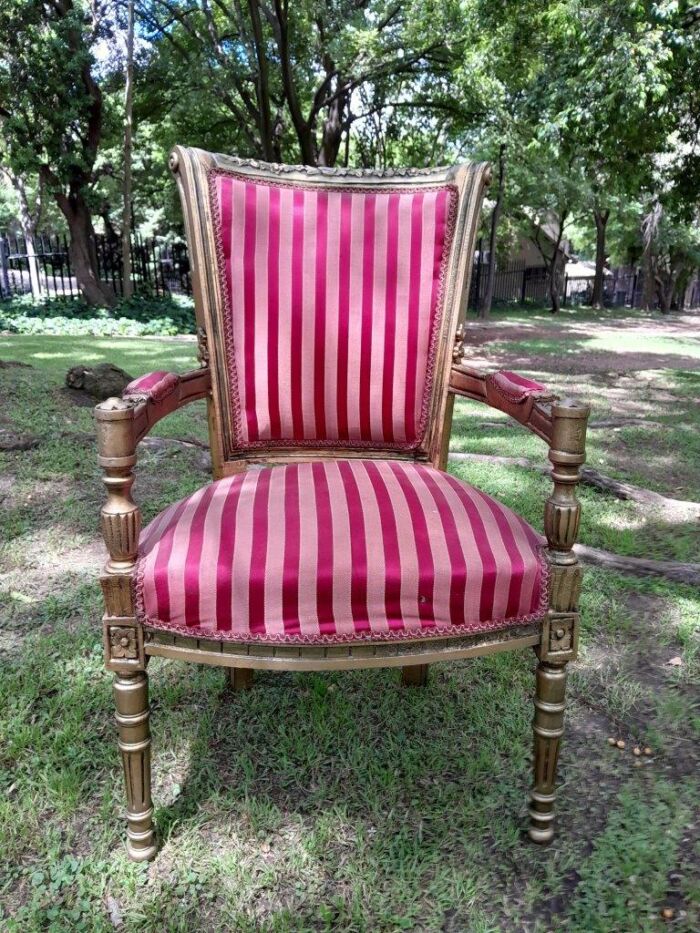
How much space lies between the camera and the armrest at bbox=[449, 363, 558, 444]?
48.5 inches

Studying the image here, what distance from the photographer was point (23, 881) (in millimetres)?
1225

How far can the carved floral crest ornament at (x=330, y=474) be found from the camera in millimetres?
1094

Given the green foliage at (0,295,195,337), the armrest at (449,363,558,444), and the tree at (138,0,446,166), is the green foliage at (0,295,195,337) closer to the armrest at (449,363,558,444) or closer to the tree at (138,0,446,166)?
the tree at (138,0,446,166)

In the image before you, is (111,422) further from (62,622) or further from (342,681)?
(62,622)

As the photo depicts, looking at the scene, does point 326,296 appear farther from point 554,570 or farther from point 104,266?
point 104,266

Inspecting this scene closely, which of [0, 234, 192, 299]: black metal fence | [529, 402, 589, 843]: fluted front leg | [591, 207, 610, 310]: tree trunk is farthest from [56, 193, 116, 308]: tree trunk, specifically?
[591, 207, 610, 310]: tree trunk

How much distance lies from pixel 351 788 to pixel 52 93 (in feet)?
40.1

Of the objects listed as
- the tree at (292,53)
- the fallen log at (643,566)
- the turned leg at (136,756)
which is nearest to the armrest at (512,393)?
the turned leg at (136,756)

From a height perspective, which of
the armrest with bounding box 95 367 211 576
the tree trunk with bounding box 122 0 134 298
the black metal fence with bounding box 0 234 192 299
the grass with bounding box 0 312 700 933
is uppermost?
the tree trunk with bounding box 122 0 134 298

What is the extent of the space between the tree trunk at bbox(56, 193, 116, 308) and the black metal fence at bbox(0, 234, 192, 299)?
72 cm

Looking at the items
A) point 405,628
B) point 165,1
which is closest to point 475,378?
point 405,628

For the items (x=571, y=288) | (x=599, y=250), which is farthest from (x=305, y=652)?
(x=571, y=288)

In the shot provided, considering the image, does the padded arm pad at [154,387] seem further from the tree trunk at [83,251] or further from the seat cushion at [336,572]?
the tree trunk at [83,251]

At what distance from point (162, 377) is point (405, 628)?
2.23 feet
